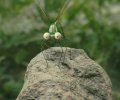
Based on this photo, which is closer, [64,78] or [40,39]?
[64,78]

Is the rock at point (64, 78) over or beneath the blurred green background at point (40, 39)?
beneath

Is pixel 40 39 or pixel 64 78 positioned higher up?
pixel 40 39

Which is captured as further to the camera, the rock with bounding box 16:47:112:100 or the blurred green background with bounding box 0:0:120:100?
the blurred green background with bounding box 0:0:120:100

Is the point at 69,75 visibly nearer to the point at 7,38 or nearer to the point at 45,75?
the point at 45,75

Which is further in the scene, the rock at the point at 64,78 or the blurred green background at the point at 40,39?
the blurred green background at the point at 40,39
